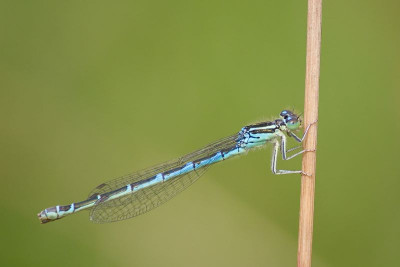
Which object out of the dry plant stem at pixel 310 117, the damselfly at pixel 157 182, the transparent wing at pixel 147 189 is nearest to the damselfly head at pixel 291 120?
the damselfly at pixel 157 182

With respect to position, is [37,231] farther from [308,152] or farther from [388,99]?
[388,99]

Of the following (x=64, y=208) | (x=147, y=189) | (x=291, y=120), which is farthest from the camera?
(x=147, y=189)

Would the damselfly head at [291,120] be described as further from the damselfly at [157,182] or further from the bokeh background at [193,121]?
the bokeh background at [193,121]

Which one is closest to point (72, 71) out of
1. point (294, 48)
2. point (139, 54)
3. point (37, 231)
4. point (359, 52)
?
point (139, 54)

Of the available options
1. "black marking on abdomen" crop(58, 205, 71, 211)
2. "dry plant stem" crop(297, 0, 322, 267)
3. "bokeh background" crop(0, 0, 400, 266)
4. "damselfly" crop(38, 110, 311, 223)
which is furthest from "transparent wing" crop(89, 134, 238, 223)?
"dry plant stem" crop(297, 0, 322, 267)

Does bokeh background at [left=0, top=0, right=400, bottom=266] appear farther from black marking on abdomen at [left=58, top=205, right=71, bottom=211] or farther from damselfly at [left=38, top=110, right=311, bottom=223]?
black marking on abdomen at [left=58, top=205, right=71, bottom=211]

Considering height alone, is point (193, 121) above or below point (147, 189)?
above

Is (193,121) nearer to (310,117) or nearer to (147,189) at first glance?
(147,189)

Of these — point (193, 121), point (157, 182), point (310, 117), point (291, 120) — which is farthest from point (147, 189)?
point (310, 117)
